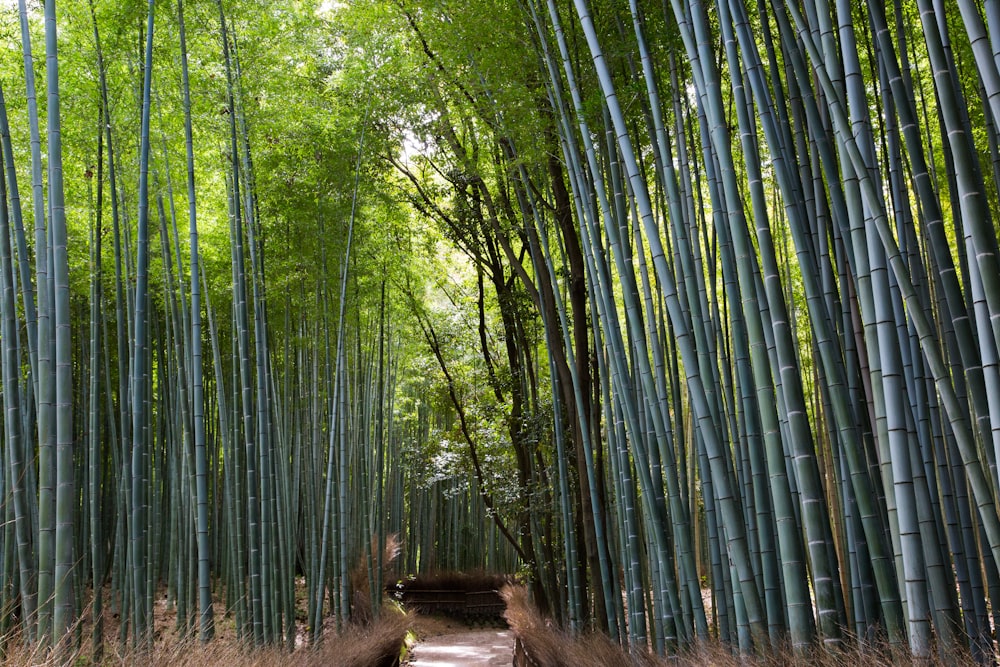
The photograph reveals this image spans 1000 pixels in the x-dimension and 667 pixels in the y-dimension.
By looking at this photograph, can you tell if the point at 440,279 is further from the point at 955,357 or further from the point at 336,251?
the point at 955,357

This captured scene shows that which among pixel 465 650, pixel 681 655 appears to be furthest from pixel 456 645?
pixel 681 655

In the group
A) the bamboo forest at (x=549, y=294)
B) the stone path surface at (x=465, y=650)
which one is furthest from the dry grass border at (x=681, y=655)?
the stone path surface at (x=465, y=650)

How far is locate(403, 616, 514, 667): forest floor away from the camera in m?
7.54

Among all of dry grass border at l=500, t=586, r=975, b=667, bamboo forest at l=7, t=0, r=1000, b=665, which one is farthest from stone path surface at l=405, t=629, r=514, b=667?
bamboo forest at l=7, t=0, r=1000, b=665

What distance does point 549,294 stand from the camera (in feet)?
19.4

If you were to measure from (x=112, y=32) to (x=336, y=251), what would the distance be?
2332 millimetres

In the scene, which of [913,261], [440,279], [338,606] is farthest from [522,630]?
[913,261]

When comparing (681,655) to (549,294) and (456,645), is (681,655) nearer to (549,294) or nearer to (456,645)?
(549,294)

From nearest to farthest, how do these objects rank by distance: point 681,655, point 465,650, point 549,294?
point 681,655, point 549,294, point 465,650

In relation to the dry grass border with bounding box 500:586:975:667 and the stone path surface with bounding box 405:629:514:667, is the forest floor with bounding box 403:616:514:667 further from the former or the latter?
the dry grass border with bounding box 500:586:975:667

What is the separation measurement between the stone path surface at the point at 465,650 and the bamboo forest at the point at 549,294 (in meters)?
0.72

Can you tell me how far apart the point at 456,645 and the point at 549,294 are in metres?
4.81

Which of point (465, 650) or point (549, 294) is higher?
point (549, 294)

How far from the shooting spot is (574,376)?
548 centimetres
